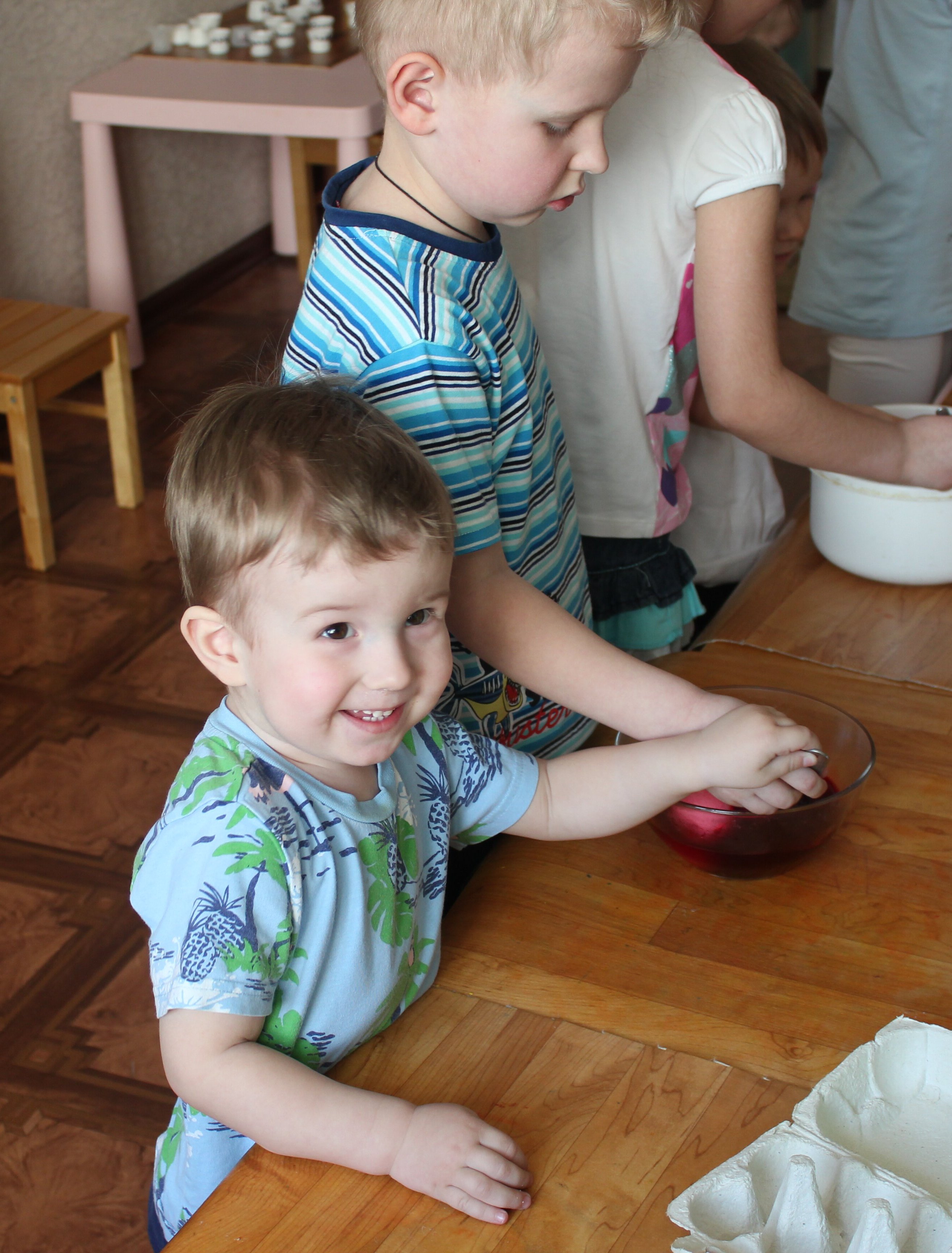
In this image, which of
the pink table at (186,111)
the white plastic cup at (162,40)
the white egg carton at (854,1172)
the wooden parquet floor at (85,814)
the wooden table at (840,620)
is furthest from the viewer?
the white plastic cup at (162,40)

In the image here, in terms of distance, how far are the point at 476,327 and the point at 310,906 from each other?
0.40 metres

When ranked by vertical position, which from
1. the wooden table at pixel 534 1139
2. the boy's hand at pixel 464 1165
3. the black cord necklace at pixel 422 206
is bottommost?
the wooden table at pixel 534 1139

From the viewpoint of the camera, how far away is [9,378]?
251cm

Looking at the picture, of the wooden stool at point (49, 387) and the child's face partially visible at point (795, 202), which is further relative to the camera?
the wooden stool at point (49, 387)

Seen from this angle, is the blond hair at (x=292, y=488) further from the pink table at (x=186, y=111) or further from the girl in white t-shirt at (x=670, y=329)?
the pink table at (x=186, y=111)

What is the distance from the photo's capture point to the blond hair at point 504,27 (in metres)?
0.77

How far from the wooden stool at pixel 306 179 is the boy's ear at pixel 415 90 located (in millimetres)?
2847

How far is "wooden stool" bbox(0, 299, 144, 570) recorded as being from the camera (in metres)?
2.55

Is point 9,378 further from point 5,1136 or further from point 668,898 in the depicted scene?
point 668,898

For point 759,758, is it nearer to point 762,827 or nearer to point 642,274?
point 762,827

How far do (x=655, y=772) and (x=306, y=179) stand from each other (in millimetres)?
3208

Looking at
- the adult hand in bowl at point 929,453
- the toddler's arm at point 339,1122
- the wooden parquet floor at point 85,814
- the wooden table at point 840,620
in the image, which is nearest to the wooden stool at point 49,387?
the wooden parquet floor at point 85,814

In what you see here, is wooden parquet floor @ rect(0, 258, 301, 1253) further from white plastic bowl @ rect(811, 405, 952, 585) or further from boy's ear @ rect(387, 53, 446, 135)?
white plastic bowl @ rect(811, 405, 952, 585)

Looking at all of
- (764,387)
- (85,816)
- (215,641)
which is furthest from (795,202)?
(85,816)
